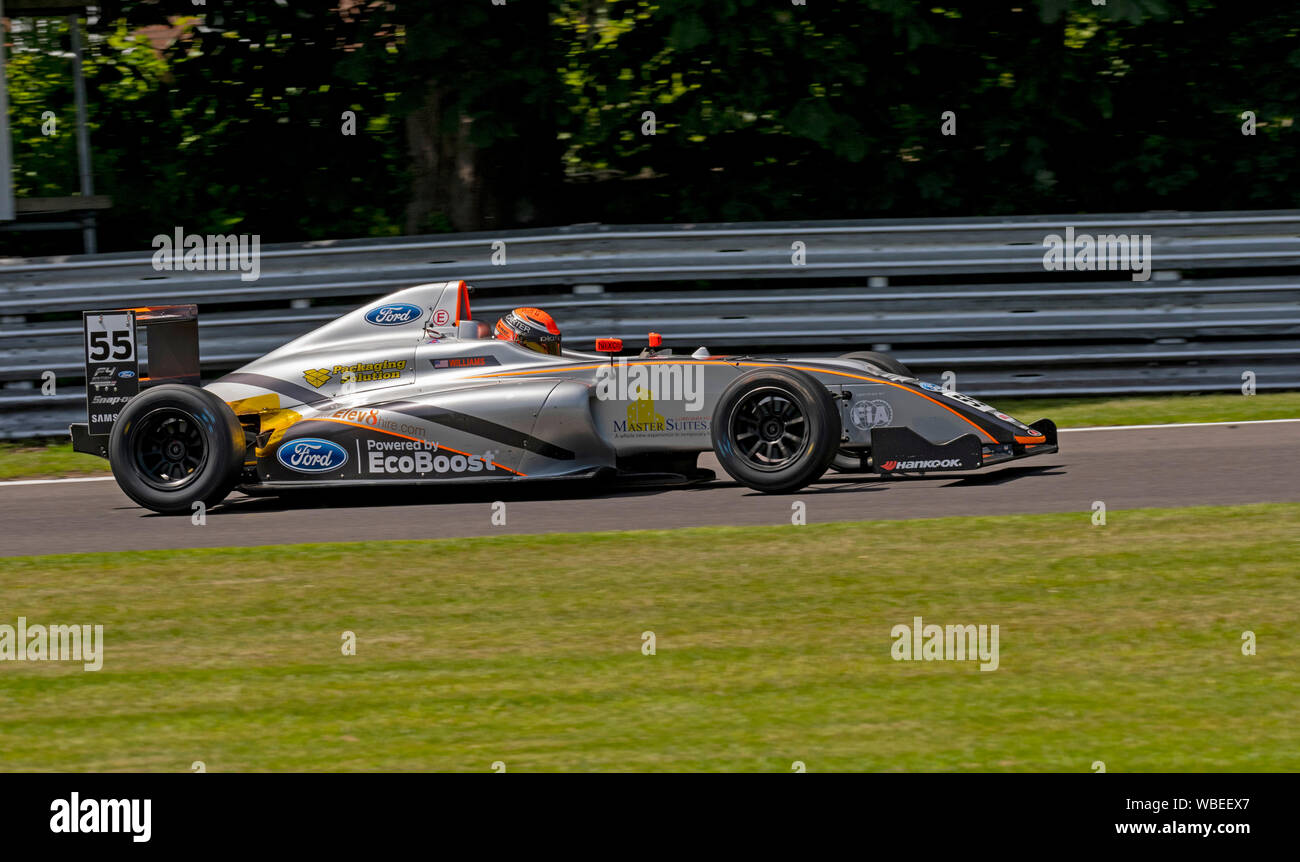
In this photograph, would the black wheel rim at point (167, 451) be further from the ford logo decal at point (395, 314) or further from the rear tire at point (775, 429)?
the rear tire at point (775, 429)

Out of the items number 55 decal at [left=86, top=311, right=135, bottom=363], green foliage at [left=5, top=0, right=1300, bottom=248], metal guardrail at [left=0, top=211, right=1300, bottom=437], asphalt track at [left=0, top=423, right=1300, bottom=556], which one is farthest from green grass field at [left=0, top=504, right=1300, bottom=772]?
green foliage at [left=5, top=0, right=1300, bottom=248]

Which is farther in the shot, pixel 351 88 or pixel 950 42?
pixel 351 88

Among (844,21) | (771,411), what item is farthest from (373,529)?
(844,21)

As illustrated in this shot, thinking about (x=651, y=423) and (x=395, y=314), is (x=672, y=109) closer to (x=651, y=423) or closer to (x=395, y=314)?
(x=395, y=314)

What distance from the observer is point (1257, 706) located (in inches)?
201

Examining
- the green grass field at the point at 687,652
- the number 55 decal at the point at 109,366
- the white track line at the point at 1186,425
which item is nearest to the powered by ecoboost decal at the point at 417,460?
the green grass field at the point at 687,652

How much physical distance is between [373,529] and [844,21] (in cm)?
644

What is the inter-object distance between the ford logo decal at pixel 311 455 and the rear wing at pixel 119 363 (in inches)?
35.6

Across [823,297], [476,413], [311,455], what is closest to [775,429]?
[476,413]

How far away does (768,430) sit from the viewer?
8.52 meters

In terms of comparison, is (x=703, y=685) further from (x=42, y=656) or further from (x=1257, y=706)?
(x=42, y=656)

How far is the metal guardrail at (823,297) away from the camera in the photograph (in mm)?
11703

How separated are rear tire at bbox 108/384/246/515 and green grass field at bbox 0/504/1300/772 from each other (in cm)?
111
